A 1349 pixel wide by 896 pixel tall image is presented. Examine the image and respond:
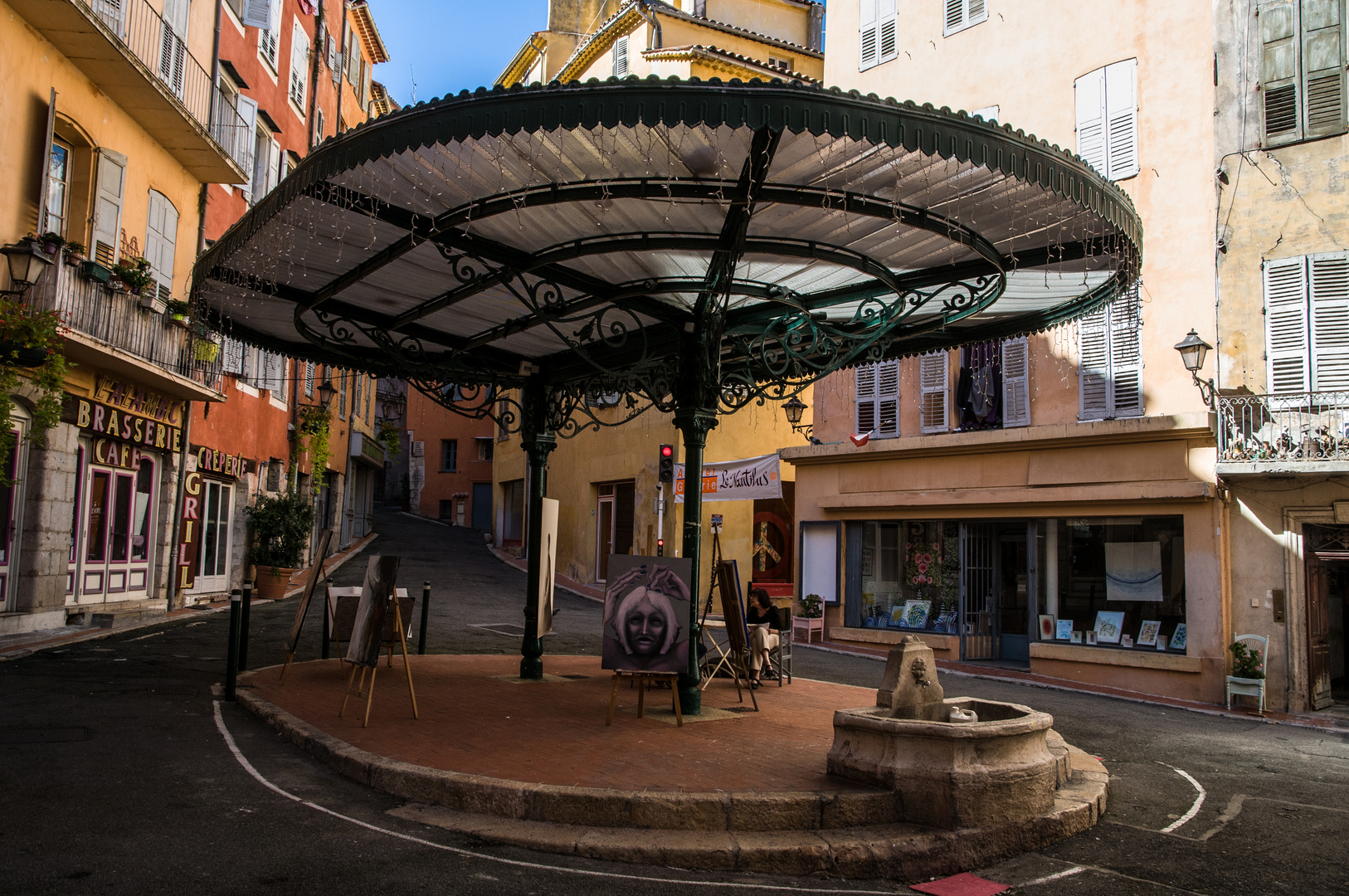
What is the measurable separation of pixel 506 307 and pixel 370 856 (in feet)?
17.8

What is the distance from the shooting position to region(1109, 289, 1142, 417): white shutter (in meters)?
14.8

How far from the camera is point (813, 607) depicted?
19109 mm

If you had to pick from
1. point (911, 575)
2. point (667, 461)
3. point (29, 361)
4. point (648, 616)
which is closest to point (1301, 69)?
point (911, 575)

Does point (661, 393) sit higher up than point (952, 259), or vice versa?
point (952, 259)

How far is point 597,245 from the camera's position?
22.7 feet

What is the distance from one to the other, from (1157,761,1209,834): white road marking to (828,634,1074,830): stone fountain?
85cm

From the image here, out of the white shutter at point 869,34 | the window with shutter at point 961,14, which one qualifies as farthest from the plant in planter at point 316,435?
the window with shutter at point 961,14

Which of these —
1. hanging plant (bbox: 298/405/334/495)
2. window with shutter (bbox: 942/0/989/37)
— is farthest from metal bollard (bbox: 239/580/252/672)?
window with shutter (bbox: 942/0/989/37)

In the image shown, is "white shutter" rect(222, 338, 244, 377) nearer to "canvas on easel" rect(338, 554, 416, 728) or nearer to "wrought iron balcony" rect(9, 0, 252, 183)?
"wrought iron balcony" rect(9, 0, 252, 183)

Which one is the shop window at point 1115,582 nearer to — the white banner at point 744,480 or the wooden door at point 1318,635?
the wooden door at point 1318,635

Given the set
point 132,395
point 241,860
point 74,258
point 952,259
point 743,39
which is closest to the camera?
point 241,860

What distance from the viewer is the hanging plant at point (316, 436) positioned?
25156 mm

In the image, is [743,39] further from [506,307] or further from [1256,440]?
[506,307]

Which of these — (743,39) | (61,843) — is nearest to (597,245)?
(61,843)
